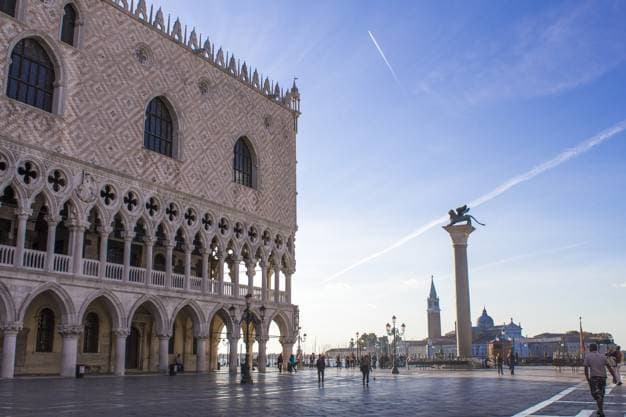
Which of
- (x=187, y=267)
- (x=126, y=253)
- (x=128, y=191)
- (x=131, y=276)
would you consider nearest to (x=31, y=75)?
(x=128, y=191)

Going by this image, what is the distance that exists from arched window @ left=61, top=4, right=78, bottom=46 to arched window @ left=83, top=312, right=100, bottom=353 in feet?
34.3

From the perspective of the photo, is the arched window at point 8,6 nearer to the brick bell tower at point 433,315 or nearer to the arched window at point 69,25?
the arched window at point 69,25

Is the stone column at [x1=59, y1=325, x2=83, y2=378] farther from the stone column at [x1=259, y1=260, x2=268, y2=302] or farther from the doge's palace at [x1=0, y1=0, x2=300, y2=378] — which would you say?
the stone column at [x1=259, y1=260, x2=268, y2=302]

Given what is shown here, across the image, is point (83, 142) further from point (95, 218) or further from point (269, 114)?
point (269, 114)

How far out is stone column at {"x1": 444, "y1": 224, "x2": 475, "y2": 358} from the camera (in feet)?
111

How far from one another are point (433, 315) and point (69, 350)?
127265 millimetres

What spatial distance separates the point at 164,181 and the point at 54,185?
520 cm

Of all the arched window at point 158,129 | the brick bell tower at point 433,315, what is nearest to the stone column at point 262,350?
the arched window at point 158,129

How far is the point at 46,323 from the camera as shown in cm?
2422

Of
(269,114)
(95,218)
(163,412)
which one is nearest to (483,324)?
(269,114)

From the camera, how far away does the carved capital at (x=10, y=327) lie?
19.7 meters

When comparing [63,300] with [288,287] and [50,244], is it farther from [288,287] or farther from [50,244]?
[288,287]

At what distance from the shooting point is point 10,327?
19.7 metres

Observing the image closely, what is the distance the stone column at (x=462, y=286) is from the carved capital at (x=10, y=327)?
843 inches
